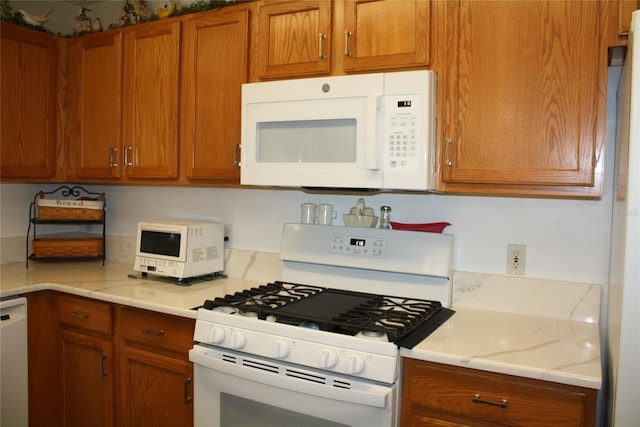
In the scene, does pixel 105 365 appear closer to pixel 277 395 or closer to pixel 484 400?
pixel 277 395

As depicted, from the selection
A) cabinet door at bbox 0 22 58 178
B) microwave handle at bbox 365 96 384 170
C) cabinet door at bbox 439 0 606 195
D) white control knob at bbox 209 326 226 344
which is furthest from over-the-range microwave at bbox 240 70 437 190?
cabinet door at bbox 0 22 58 178

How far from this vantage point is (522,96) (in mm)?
1689

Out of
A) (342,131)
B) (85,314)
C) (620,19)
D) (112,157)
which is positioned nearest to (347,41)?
(342,131)

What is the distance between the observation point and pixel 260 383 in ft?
5.45

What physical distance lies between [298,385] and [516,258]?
986mm

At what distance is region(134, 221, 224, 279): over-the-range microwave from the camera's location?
237cm

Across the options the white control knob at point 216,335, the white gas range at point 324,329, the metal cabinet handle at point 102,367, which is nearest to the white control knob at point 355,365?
the white gas range at point 324,329

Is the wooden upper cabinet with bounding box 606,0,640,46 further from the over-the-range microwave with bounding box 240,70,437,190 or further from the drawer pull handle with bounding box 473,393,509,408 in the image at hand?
the drawer pull handle with bounding box 473,393,509,408

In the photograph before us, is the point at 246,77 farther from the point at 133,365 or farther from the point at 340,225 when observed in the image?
the point at 133,365

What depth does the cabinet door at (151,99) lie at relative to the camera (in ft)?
7.88

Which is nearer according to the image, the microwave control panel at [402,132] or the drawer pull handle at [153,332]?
the microwave control panel at [402,132]

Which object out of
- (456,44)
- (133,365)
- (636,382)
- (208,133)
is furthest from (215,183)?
(636,382)

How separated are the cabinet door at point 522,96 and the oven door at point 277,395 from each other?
2.61 ft

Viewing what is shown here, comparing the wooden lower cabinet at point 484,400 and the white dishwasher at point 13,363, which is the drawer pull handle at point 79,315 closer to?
the white dishwasher at point 13,363
